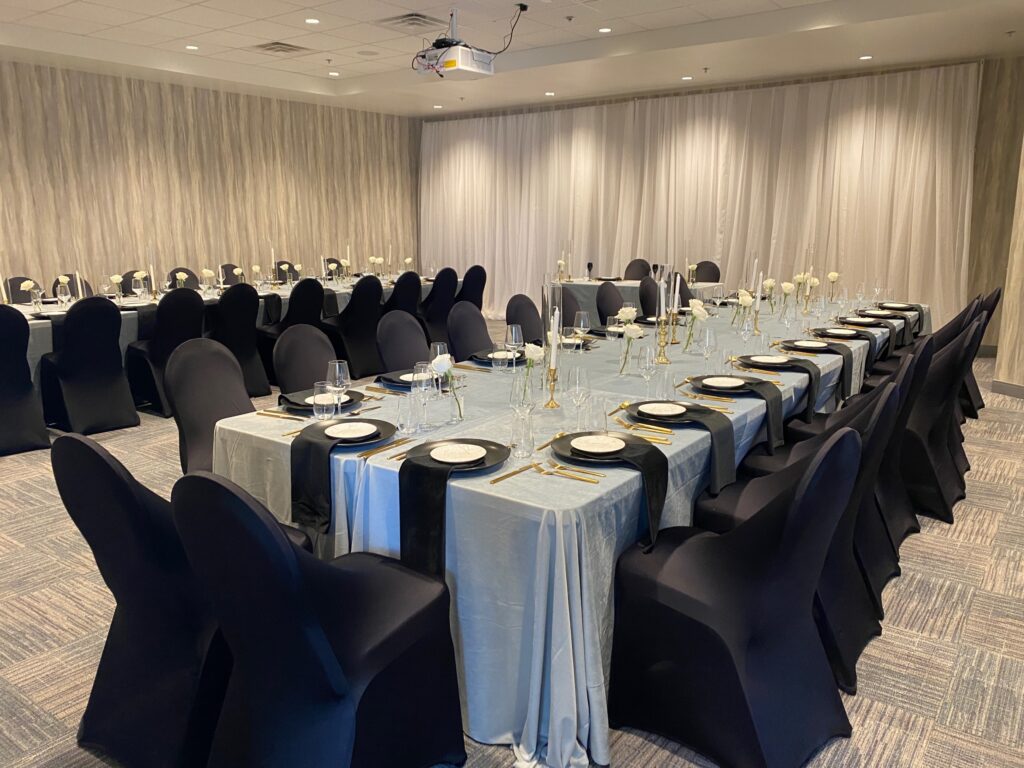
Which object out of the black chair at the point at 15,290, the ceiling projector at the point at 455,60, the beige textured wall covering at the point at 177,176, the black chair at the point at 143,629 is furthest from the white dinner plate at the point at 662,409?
the beige textured wall covering at the point at 177,176

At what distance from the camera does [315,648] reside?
5.49 ft

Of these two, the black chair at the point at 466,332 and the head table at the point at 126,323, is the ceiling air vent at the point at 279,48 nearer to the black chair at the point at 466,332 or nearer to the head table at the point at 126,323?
the head table at the point at 126,323

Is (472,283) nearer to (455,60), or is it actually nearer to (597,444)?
(455,60)

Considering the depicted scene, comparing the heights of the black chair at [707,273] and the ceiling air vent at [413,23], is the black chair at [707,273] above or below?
below

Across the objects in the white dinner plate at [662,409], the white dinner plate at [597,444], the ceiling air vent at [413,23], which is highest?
the ceiling air vent at [413,23]

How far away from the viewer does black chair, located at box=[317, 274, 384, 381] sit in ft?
22.9

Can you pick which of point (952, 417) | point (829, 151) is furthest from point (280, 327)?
point (829, 151)

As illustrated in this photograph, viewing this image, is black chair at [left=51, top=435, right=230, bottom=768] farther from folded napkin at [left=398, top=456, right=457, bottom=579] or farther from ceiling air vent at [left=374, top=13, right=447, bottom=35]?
ceiling air vent at [left=374, top=13, right=447, bottom=35]

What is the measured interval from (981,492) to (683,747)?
3.03 metres

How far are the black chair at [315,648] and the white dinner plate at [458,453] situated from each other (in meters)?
0.33

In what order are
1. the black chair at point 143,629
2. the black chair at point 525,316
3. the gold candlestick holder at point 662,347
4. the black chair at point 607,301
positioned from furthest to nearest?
the black chair at point 607,301
the black chair at point 525,316
the gold candlestick holder at point 662,347
the black chair at point 143,629

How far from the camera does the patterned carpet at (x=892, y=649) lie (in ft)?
7.38

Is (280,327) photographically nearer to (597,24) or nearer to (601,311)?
(601,311)

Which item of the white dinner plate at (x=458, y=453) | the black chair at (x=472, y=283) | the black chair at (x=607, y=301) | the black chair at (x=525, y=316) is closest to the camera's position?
the white dinner plate at (x=458, y=453)
